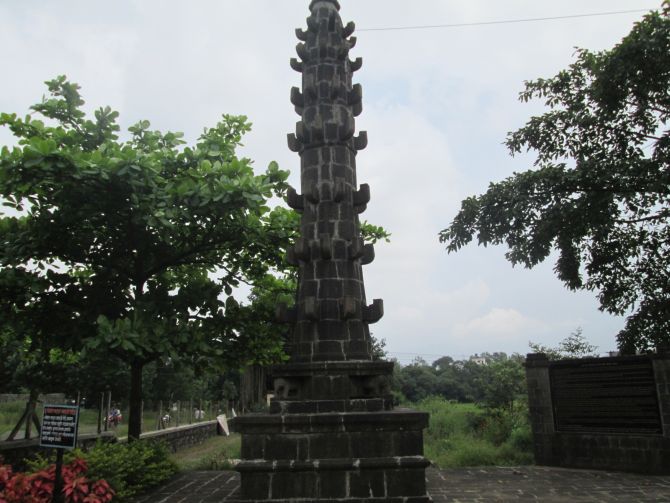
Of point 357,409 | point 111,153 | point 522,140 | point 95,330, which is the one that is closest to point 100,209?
point 111,153

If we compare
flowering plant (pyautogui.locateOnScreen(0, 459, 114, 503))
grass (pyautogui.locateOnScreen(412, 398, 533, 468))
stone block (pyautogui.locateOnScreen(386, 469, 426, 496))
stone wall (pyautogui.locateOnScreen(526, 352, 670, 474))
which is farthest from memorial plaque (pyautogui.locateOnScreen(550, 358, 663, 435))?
flowering plant (pyautogui.locateOnScreen(0, 459, 114, 503))

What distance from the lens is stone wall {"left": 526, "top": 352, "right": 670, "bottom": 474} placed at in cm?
1039

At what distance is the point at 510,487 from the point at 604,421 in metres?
3.25

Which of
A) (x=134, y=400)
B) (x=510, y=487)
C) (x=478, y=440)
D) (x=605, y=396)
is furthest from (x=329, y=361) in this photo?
(x=478, y=440)

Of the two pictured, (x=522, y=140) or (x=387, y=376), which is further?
(x=522, y=140)

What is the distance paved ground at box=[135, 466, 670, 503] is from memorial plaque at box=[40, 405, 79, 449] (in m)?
2.48

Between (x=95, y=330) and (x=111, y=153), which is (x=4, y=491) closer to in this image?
(x=95, y=330)

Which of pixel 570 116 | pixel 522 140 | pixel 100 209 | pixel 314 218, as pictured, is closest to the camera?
pixel 314 218

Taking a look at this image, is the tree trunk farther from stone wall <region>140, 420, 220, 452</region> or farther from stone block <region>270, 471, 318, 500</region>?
stone wall <region>140, 420, 220, 452</region>

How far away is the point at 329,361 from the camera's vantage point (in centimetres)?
737

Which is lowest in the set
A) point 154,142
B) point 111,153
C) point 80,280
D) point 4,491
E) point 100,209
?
point 4,491

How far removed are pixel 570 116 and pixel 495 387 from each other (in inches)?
424

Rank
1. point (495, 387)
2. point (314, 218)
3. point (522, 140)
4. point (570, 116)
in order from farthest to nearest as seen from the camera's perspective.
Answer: point (495, 387) < point (522, 140) < point (570, 116) < point (314, 218)

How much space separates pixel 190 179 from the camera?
876 centimetres
